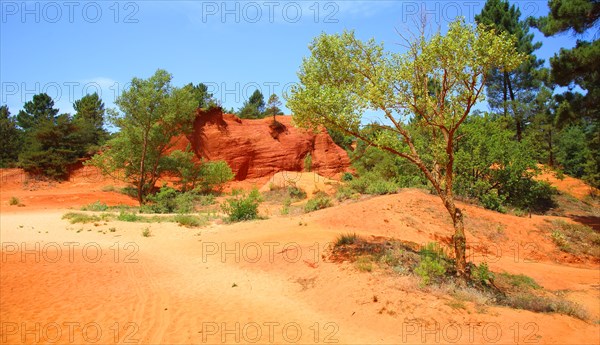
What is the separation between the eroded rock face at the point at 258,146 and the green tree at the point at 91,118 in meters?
11.0

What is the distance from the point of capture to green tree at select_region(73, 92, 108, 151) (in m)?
42.1

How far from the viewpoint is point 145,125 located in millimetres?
27500

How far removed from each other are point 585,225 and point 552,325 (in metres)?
13.2

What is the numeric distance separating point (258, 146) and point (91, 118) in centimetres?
2299

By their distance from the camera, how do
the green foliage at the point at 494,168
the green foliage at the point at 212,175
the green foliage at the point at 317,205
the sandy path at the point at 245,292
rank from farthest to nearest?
the green foliage at the point at 212,175
the green foliage at the point at 494,168
the green foliage at the point at 317,205
the sandy path at the point at 245,292

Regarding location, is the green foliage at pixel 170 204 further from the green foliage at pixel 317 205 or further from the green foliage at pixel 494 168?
the green foliage at pixel 494 168

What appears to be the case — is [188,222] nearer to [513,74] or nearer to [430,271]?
[430,271]

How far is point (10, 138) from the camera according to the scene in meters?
45.7

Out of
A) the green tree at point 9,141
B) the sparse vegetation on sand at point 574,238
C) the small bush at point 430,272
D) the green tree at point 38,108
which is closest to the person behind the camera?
the small bush at point 430,272

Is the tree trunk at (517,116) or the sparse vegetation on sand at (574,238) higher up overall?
the tree trunk at (517,116)

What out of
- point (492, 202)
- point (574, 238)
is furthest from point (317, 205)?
point (574, 238)

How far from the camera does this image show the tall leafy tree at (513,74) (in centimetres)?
3119

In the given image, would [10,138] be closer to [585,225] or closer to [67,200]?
[67,200]

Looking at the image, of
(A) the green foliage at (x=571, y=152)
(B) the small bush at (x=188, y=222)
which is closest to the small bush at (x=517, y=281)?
(B) the small bush at (x=188, y=222)
